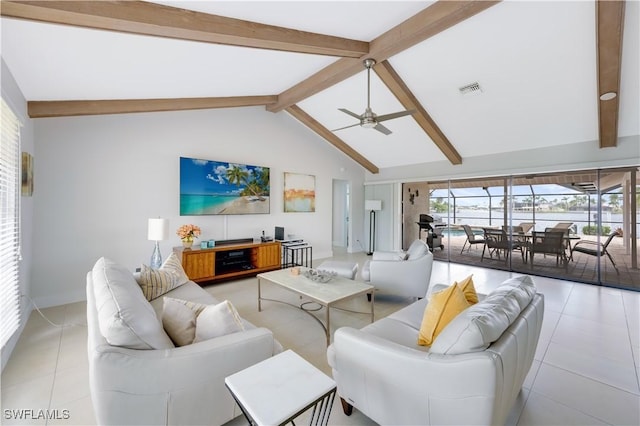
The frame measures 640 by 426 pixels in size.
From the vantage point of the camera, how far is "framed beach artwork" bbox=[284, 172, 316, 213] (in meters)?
6.02

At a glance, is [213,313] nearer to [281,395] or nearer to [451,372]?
[281,395]

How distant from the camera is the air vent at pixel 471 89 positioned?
159 inches

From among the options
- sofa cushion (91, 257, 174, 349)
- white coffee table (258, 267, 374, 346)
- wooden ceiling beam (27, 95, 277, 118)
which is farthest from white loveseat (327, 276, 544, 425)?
wooden ceiling beam (27, 95, 277, 118)

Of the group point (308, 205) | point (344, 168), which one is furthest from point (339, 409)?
point (344, 168)

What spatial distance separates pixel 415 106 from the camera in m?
4.61

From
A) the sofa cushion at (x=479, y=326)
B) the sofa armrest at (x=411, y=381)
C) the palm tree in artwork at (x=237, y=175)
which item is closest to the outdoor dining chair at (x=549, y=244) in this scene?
the sofa cushion at (x=479, y=326)

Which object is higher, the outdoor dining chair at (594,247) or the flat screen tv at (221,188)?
the flat screen tv at (221,188)

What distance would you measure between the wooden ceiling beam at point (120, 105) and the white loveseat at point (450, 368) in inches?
155

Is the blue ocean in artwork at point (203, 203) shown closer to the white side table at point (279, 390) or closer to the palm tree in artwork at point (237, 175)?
the palm tree in artwork at point (237, 175)

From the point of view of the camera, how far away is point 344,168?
7.30 m

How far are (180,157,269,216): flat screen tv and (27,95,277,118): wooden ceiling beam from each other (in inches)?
36.1

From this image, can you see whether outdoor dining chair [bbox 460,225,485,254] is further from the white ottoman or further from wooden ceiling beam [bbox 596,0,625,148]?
the white ottoman

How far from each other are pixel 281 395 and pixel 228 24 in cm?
290

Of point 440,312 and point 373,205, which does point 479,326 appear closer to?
point 440,312
